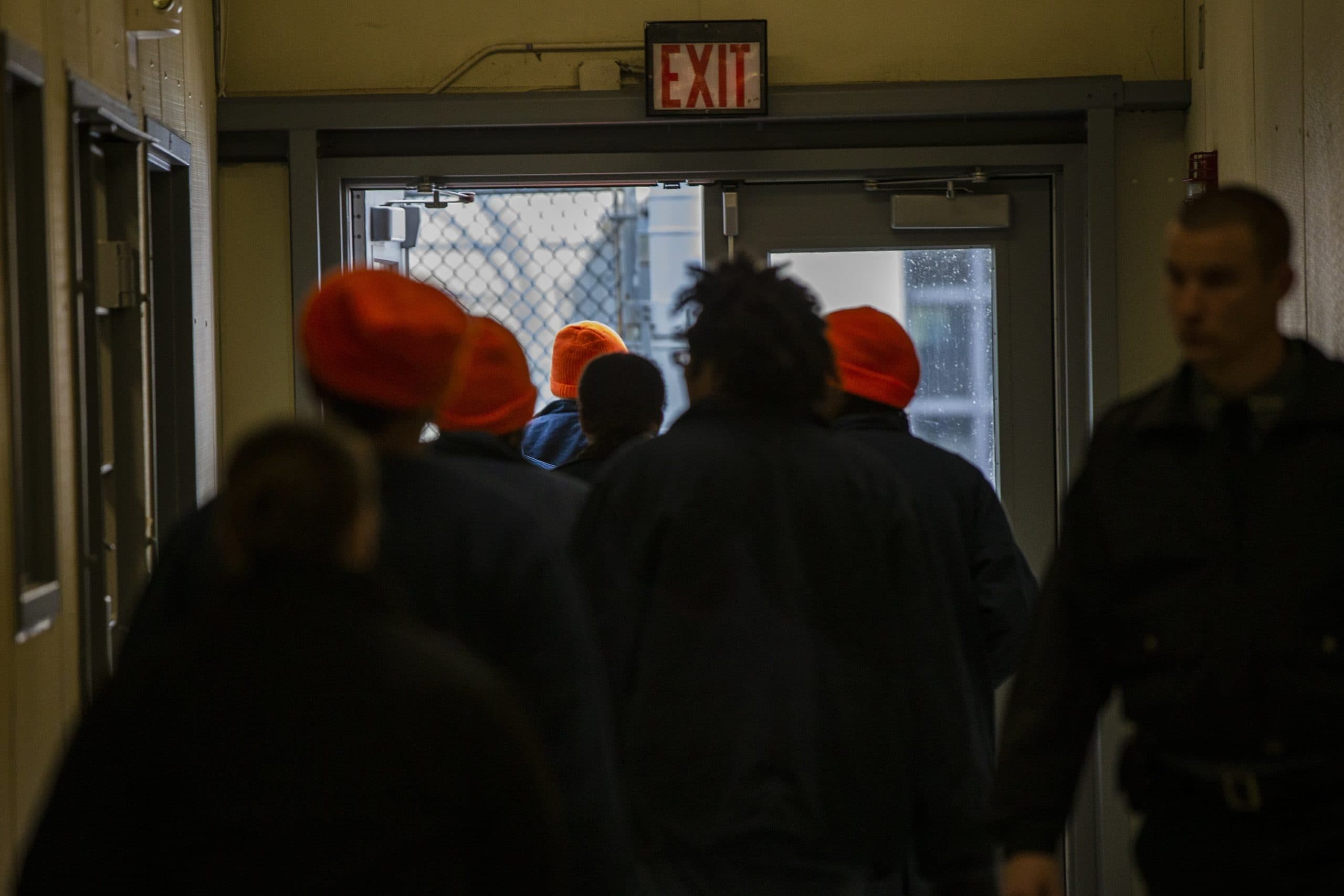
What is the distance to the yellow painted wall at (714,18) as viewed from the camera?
4160 mm

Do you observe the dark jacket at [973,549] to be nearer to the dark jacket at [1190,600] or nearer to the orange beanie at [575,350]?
the dark jacket at [1190,600]

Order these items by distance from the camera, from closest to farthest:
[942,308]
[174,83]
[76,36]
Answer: [76,36]
[174,83]
[942,308]

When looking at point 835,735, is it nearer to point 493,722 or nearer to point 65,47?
point 493,722

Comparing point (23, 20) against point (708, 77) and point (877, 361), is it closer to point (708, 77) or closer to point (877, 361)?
point (877, 361)

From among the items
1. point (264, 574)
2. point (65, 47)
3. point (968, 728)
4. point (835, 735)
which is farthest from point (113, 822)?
point (65, 47)

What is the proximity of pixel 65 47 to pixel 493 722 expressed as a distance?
2130 mm

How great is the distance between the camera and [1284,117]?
3213mm

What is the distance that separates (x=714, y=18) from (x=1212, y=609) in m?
2.77

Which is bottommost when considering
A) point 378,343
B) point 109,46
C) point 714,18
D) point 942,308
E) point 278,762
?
point 278,762

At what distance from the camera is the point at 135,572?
11.4 feet

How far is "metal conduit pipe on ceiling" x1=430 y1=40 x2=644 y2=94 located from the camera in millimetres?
4168

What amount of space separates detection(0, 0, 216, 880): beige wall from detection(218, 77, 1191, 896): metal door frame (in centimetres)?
65

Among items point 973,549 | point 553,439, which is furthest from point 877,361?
point 553,439

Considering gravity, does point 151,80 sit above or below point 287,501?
above
